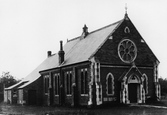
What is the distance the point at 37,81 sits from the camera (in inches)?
2206

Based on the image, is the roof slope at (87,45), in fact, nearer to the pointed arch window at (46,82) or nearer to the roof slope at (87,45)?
the roof slope at (87,45)

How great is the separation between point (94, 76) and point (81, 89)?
4031 mm

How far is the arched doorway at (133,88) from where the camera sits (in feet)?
133

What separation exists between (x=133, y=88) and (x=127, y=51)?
4850 millimetres

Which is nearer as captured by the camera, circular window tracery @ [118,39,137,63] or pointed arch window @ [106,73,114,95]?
pointed arch window @ [106,73,114,95]

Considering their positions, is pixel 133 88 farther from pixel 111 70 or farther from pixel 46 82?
pixel 46 82

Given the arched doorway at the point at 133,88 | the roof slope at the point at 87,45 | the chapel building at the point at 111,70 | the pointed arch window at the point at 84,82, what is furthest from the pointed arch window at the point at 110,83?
the roof slope at the point at 87,45

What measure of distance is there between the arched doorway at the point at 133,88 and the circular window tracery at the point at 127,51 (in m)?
2.45

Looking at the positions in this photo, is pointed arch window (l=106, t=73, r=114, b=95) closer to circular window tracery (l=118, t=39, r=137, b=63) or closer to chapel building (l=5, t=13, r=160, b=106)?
chapel building (l=5, t=13, r=160, b=106)

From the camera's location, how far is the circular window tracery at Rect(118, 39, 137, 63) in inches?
1625

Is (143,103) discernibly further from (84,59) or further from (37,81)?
(37,81)

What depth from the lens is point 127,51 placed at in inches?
1645

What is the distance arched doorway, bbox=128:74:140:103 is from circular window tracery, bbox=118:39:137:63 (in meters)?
2.45

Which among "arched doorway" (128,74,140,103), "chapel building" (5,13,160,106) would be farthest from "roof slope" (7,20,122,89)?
"arched doorway" (128,74,140,103)
